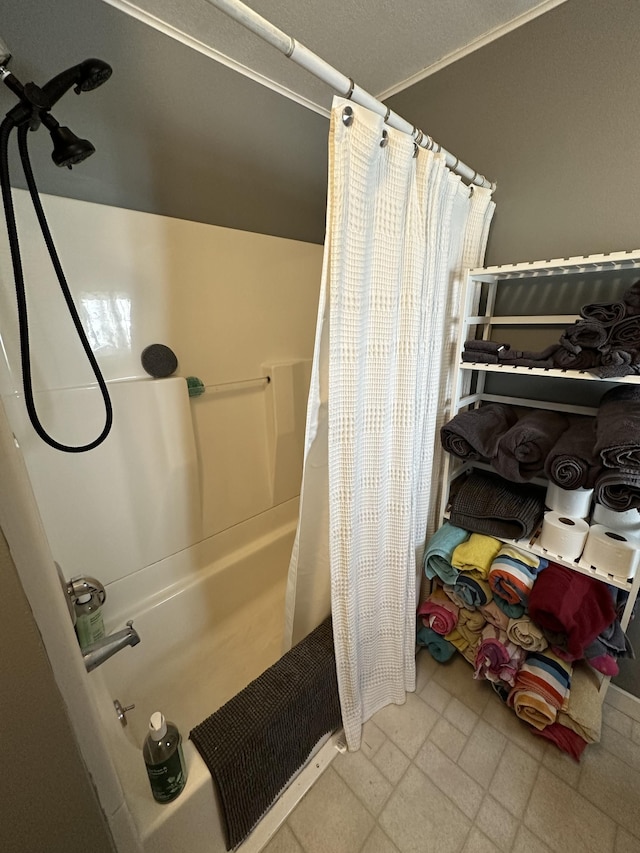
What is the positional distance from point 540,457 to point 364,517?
1.70 feet

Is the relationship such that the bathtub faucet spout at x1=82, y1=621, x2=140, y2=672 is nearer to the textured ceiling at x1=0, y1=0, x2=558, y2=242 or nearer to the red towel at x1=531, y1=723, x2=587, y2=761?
the textured ceiling at x1=0, y1=0, x2=558, y2=242

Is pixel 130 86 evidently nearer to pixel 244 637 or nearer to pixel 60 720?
pixel 60 720

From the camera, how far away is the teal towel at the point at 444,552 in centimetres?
110

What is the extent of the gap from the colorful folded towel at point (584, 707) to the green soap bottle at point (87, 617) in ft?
4.55

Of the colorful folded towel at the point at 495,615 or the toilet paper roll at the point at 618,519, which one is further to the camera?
the colorful folded towel at the point at 495,615

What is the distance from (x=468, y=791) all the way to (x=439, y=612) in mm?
463

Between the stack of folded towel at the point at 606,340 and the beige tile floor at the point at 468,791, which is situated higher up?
the stack of folded towel at the point at 606,340

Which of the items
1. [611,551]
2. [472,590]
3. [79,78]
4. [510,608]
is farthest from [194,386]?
[611,551]

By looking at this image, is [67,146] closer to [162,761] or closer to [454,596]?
[162,761]

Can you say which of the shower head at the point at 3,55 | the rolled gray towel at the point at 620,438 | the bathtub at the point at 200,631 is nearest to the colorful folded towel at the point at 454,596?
the rolled gray towel at the point at 620,438

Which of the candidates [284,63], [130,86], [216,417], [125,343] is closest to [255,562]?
[216,417]

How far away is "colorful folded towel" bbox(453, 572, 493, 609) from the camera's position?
1.06 meters

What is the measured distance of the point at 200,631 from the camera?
1397 millimetres

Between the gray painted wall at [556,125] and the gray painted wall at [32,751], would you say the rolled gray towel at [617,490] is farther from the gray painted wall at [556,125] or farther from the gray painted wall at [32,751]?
the gray painted wall at [32,751]
